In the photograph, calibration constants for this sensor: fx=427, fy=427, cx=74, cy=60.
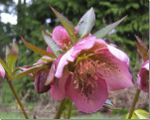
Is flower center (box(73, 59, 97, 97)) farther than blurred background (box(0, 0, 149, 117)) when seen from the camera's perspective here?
No

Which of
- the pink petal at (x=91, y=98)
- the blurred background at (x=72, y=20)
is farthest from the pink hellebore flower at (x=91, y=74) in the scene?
the blurred background at (x=72, y=20)

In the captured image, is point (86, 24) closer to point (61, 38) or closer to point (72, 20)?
point (61, 38)

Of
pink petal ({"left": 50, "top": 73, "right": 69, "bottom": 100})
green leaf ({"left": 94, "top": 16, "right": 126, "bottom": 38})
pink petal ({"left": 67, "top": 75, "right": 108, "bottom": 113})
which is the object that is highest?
green leaf ({"left": 94, "top": 16, "right": 126, "bottom": 38})

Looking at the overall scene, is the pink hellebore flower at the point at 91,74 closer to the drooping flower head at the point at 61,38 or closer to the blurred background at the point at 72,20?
the drooping flower head at the point at 61,38

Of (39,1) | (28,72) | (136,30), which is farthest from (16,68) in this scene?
(39,1)

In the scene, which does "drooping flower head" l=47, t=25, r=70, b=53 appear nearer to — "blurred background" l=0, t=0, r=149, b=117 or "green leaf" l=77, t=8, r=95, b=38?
"green leaf" l=77, t=8, r=95, b=38

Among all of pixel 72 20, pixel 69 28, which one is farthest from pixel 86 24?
pixel 72 20

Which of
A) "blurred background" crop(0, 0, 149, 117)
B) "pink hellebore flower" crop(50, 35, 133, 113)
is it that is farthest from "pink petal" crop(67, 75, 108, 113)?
"blurred background" crop(0, 0, 149, 117)

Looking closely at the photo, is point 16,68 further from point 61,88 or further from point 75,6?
point 75,6

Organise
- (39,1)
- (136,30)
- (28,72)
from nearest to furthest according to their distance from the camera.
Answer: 1. (28,72)
2. (136,30)
3. (39,1)
